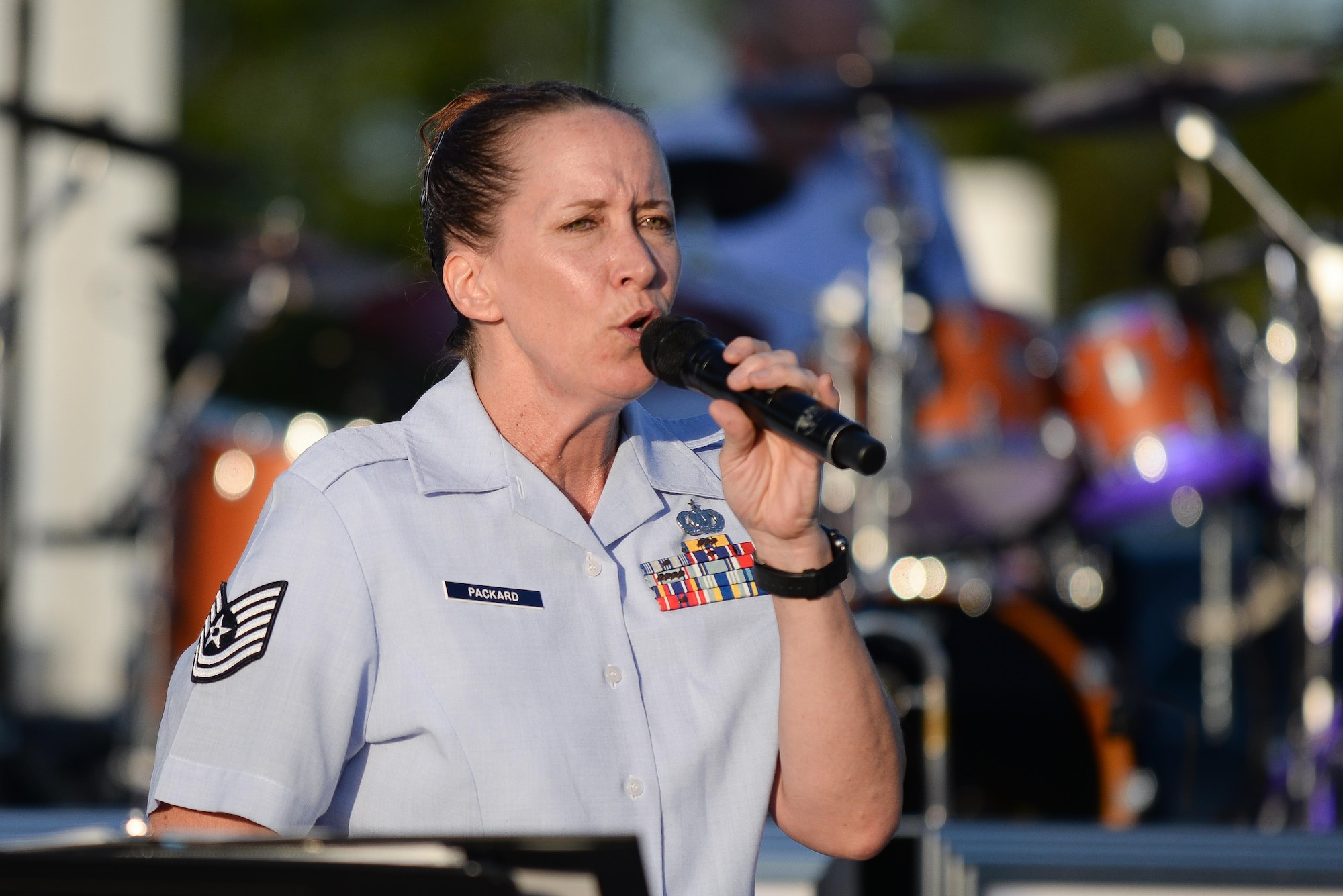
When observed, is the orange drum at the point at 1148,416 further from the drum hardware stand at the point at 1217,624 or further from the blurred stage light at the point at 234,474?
the blurred stage light at the point at 234,474

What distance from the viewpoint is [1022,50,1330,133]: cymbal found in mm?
4973

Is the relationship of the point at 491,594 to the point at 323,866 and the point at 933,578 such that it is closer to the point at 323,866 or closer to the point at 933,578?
the point at 323,866

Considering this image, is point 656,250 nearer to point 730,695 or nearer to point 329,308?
point 730,695

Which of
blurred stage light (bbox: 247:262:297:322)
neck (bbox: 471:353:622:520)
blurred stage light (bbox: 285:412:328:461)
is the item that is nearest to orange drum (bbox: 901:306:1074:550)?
blurred stage light (bbox: 285:412:328:461)

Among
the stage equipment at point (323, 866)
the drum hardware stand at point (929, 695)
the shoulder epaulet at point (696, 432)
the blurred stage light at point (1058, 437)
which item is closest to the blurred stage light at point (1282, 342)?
the blurred stage light at point (1058, 437)

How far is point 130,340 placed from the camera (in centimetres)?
753

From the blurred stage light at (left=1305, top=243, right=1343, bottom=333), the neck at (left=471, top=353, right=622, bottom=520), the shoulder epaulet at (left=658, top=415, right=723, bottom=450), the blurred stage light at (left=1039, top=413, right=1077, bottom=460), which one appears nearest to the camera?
the neck at (left=471, top=353, right=622, bottom=520)

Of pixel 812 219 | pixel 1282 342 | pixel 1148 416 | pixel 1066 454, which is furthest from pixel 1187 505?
pixel 812 219

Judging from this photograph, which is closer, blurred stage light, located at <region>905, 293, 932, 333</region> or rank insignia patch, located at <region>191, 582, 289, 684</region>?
rank insignia patch, located at <region>191, 582, 289, 684</region>

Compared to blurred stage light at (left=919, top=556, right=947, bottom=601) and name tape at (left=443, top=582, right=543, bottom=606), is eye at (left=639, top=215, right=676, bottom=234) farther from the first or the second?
blurred stage light at (left=919, top=556, right=947, bottom=601)

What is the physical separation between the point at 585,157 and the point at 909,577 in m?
2.71

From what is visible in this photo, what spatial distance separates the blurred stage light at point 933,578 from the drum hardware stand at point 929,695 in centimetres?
43

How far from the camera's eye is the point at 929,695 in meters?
3.62

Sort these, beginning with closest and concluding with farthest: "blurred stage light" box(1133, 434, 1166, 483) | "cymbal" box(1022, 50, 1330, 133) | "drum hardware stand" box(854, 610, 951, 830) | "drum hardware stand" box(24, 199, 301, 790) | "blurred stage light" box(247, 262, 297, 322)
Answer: "drum hardware stand" box(854, 610, 951, 830), "cymbal" box(1022, 50, 1330, 133), "blurred stage light" box(1133, 434, 1166, 483), "drum hardware stand" box(24, 199, 301, 790), "blurred stage light" box(247, 262, 297, 322)
